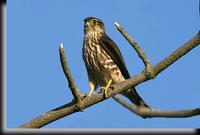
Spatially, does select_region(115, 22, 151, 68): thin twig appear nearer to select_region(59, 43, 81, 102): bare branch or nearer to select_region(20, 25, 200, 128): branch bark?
select_region(20, 25, 200, 128): branch bark

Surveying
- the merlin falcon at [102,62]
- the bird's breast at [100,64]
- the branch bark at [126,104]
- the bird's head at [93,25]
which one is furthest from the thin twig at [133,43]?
the bird's head at [93,25]

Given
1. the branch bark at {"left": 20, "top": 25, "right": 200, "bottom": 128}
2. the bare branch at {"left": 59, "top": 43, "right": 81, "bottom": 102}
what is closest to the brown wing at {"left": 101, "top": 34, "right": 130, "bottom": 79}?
the branch bark at {"left": 20, "top": 25, "right": 200, "bottom": 128}

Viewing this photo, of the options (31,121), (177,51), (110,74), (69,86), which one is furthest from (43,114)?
(110,74)

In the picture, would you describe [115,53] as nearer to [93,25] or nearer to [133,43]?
[93,25]

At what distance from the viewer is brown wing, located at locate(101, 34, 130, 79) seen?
252 inches

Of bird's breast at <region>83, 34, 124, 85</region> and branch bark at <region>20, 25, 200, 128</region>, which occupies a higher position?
bird's breast at <region>83, 34, 124, 85</region>

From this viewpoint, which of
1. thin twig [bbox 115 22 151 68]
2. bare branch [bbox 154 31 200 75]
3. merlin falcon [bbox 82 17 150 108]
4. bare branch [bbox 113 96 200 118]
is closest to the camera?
bare branch [bbox 113 96 200 118]

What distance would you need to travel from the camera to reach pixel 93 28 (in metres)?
7.35

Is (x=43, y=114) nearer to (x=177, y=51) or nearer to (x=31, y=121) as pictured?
(x=31, y=121)

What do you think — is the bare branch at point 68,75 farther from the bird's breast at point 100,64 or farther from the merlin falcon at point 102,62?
the bird's breast at point 100,64

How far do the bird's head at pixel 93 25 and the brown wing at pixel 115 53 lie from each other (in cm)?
42

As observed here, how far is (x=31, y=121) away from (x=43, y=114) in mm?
153

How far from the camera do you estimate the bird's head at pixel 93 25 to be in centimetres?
733

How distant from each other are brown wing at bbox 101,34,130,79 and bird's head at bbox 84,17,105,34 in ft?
1.37
